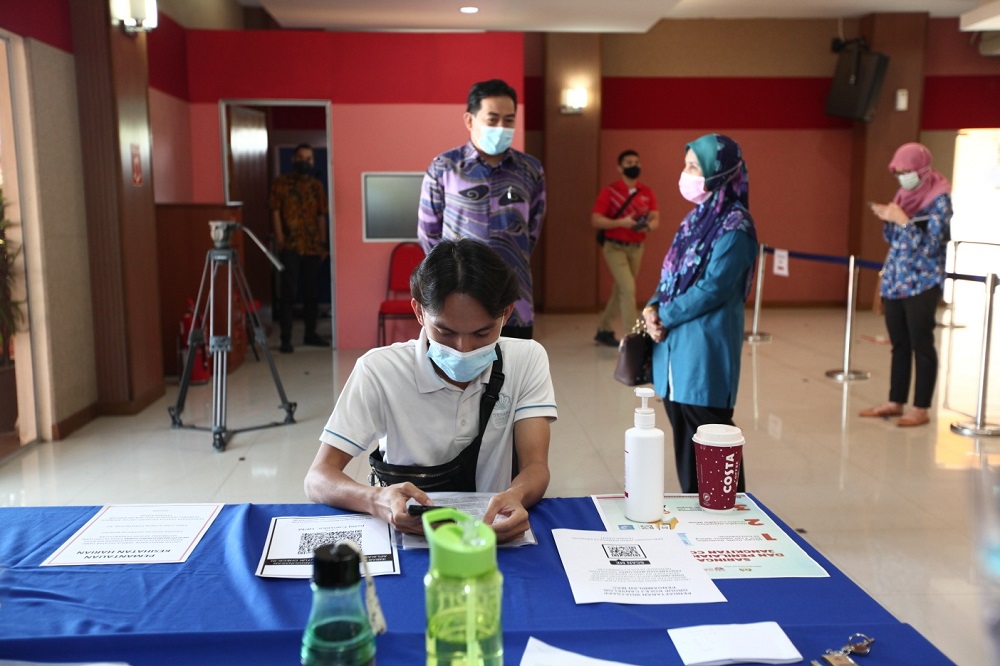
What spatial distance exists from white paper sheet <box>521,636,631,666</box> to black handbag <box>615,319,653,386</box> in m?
2.10

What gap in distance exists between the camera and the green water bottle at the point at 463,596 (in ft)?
3.31

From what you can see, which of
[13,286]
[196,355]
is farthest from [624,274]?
[13,286]

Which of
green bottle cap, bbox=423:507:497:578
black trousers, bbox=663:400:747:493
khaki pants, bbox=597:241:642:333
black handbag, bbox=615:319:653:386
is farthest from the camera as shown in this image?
khaki pants, bbox=597:241:642:333

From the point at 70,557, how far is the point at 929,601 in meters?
2.55

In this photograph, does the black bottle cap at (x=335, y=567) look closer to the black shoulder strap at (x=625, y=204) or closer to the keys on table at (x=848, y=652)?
the keys on table at (x=848, y=652)

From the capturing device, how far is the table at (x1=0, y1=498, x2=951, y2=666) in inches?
49.3

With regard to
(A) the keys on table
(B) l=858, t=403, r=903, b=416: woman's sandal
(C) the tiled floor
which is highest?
(A) the keys on table

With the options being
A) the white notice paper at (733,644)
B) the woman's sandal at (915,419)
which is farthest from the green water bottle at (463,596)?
the woman's sandal at (915,419)

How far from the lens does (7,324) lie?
14.9 feet

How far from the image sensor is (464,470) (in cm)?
193

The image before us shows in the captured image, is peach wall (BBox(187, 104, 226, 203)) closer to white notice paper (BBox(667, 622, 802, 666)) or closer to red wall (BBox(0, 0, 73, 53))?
red wall (BBox(0, 0, 73, 53))

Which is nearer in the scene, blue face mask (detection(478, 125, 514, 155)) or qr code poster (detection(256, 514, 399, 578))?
qr code poster (detection(256, 514, 399, 578))

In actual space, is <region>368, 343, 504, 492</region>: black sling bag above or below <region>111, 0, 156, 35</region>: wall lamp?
below

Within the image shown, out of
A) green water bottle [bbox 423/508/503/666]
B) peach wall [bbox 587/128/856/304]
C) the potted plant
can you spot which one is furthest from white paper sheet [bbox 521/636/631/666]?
peach wall [bbox 587/128/856/304]
